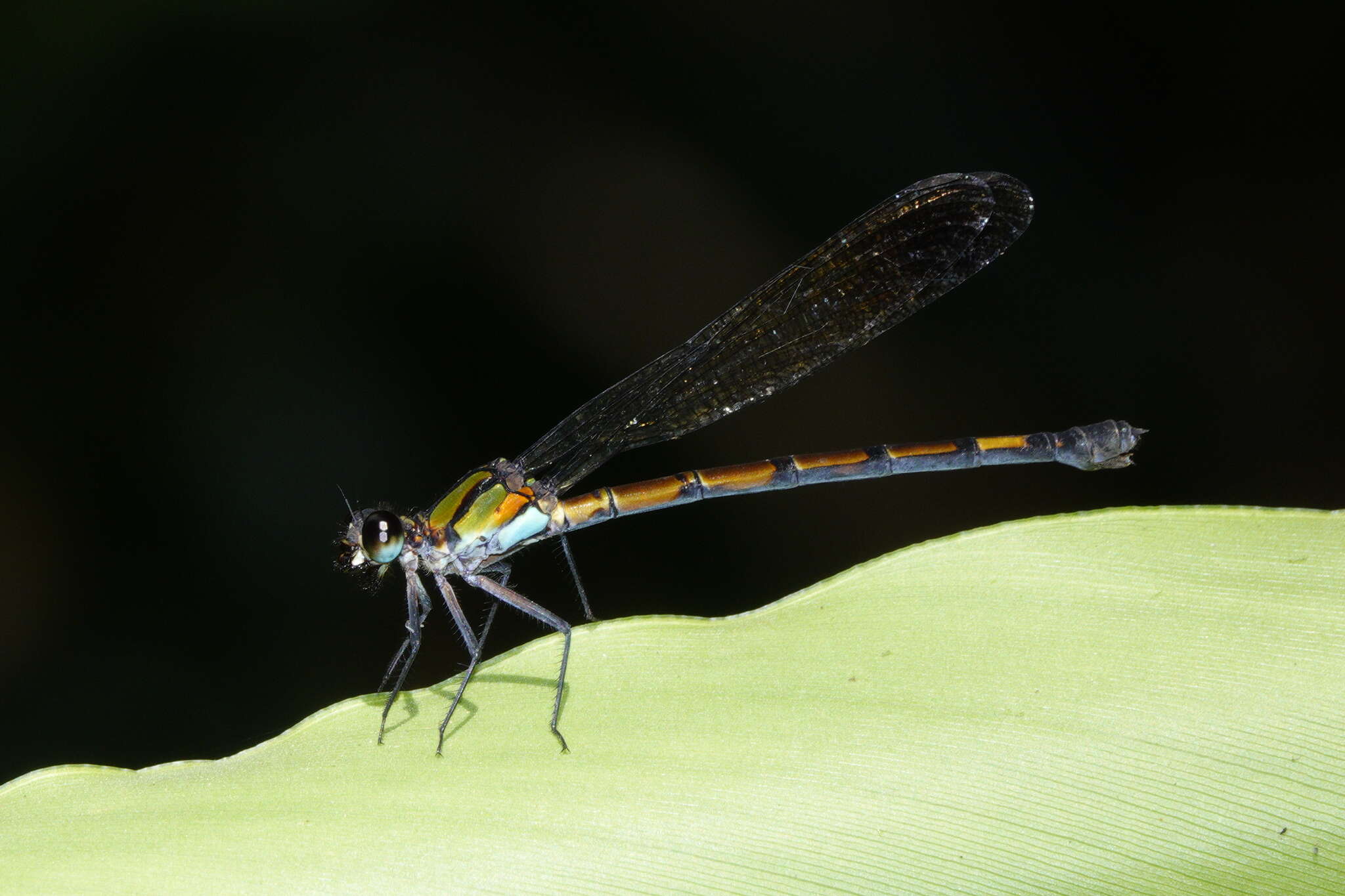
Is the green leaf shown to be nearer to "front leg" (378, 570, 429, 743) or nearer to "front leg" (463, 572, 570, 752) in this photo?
"front leg" (463, 572, 570, 752)

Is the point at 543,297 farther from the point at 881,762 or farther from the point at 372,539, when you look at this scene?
the point at 881,762

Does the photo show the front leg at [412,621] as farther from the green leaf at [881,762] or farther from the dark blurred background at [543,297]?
the dark blurred background at [543,297]

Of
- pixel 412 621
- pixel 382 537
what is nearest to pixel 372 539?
pixel 382 537

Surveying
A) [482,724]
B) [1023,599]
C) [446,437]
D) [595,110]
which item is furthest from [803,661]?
[595,110]

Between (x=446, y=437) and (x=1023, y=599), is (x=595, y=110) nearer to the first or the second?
(x=446, y=437)

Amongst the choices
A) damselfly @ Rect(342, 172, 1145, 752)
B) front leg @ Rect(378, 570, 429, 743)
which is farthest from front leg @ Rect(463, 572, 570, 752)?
front leg @ Rect(378, 570, 429, 743)

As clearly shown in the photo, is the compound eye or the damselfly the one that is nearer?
the compound eye
